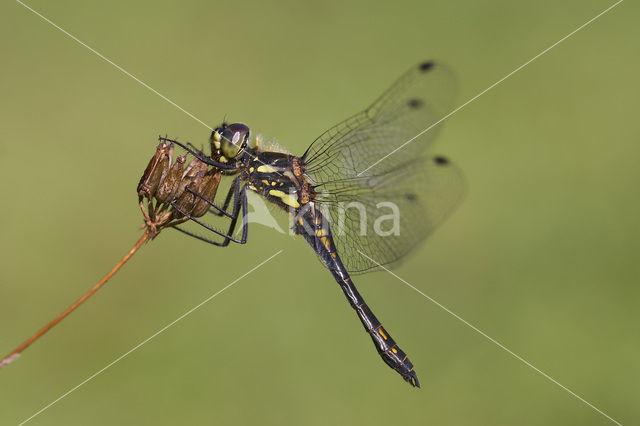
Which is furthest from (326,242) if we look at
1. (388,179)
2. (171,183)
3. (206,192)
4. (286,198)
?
(171,183)

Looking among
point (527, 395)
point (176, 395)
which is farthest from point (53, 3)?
point (527, 395)

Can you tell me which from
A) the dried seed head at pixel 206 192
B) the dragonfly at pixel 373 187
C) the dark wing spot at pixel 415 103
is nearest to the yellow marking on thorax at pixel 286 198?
the dragonfly at pixel 373 187

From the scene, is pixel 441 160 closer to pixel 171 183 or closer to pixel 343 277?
pixel 343 277

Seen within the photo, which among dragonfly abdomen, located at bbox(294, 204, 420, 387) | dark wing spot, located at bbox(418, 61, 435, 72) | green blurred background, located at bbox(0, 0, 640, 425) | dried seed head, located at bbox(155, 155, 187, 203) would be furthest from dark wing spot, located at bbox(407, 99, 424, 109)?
green blurred background, located at bbox(0, 0, 640, 425)

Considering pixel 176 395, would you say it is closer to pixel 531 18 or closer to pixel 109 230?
pixel 109 230

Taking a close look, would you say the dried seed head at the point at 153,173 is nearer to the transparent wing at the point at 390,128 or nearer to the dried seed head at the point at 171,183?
the dried seed head at the point at 171,183

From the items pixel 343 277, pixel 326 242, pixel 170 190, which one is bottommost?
pixel 343 277

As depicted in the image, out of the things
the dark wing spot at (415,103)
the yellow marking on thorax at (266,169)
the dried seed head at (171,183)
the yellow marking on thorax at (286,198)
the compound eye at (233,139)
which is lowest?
the yellow marking on thorax at (286,198)
